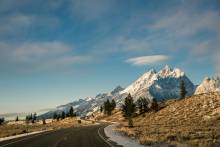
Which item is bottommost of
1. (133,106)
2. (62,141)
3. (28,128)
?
(62,141)

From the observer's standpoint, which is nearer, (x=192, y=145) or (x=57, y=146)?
(x=192, y=145)

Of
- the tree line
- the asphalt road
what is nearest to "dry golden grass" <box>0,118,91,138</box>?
the asphalt road

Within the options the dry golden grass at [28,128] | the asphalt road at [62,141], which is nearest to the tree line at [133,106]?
the dry golden grass at [28,128]

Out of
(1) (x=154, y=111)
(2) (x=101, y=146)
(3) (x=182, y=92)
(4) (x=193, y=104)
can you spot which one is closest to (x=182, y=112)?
(4) (x=193, y=104)

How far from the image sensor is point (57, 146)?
2520cm

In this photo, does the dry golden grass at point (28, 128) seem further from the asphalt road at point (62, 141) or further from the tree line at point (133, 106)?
the tree line at point (133, 106)

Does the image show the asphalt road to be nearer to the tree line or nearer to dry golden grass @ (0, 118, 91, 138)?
dry golden grass @ (0, 118, 91, 138)

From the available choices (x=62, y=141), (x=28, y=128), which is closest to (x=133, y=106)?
(x=28, y=128)

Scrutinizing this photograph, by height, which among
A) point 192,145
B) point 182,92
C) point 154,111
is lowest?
point 192,145

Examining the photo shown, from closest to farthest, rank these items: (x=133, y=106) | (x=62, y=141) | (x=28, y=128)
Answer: (x=62, y=141)
(x=28, y=128)
(x=133, y=106)

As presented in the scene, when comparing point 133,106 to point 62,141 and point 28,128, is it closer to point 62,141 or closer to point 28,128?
point 28,128

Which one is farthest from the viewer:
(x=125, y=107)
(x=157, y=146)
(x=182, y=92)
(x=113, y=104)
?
(x=113, y=104)

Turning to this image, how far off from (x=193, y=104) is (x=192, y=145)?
272ft

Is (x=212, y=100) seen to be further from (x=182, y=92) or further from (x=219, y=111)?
(x=182, y=92)
